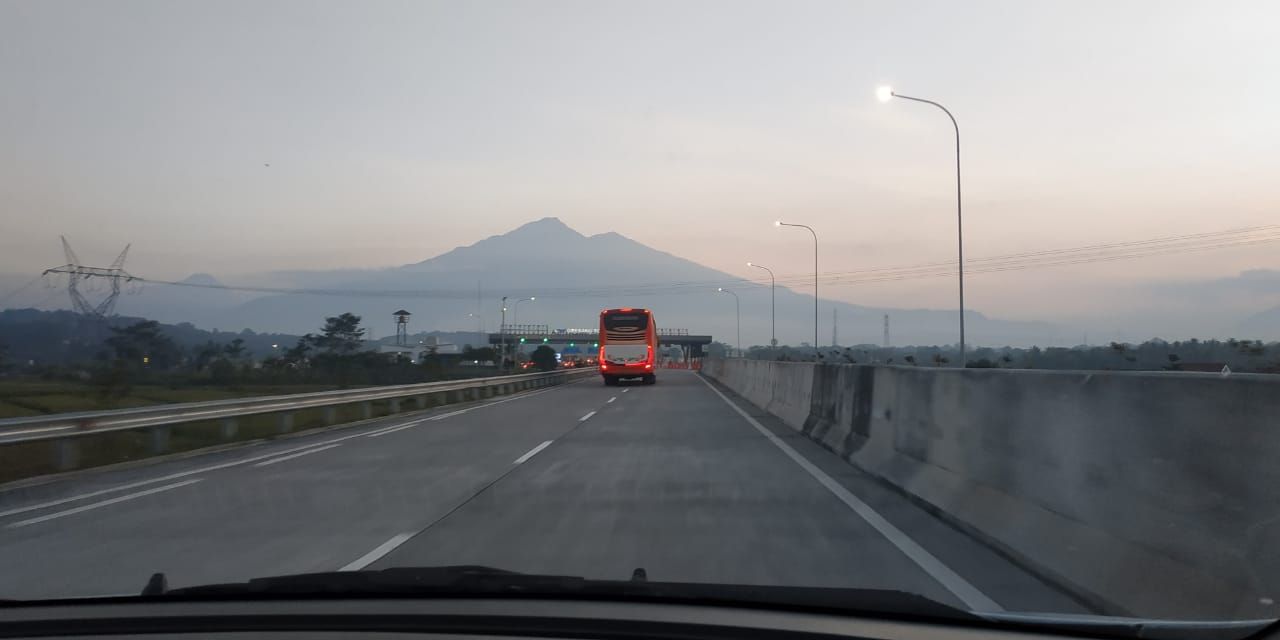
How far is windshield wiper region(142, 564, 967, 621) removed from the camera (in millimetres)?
4023

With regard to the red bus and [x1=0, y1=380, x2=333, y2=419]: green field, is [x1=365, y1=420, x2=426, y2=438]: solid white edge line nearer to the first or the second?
[x1=0, y1=380, x2=333, y2=419]: green field

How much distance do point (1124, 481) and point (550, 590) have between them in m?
3.80

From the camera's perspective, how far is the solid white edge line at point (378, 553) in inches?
283

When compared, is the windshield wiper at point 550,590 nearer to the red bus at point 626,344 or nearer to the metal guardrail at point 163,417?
the metal guardrail at point 163,417

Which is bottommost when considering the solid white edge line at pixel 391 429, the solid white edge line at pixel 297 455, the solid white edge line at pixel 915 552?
the solid white edge line at pixel 391 429

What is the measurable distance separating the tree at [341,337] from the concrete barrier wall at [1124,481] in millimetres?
34862

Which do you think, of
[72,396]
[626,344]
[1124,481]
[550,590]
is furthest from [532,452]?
[626,344]

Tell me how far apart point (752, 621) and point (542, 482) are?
826cm

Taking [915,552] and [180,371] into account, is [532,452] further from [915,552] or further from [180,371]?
[180,371]

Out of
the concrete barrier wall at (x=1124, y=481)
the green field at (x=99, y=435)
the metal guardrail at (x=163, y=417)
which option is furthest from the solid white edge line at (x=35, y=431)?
the concrete barrier wall at (x=1124, y=481)

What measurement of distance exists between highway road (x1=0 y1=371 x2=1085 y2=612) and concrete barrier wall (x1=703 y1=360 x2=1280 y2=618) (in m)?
0.35

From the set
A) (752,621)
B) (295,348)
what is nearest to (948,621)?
(752,621)

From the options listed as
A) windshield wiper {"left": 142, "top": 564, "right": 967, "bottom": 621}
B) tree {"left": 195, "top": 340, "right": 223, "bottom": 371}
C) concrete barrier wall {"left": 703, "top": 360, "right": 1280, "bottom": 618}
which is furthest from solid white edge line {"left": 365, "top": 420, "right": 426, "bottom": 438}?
windshield wiper {"left": 142, "top": 564, "right": 967, "bottom": 621}

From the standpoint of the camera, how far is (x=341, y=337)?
4294cm
